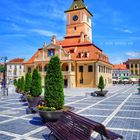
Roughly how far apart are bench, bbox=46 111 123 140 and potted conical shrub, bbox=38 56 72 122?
149 centimetres

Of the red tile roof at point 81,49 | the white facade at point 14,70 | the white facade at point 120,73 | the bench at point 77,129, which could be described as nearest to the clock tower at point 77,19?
the red tile roof at point 81,49

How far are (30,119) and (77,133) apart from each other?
530cm

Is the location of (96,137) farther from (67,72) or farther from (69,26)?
(69,26)

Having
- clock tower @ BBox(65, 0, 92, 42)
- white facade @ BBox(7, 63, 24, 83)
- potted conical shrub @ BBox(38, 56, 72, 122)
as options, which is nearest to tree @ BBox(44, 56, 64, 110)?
potted conical shrub @ BBox(38, 56, 72, 122)

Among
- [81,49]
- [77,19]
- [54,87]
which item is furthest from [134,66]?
[54,87]

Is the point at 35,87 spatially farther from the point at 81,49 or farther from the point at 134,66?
the point at 134,66

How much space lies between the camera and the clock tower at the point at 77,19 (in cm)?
5750

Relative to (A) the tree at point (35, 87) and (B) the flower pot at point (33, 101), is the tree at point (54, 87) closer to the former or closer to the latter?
(B) the flower pot at point (33, 101)

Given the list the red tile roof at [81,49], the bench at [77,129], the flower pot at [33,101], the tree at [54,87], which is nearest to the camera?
the bench at [77,129]

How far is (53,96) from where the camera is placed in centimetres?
984

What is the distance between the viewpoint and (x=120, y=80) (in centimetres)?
8662

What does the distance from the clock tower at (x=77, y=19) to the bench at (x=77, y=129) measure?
5045 cm

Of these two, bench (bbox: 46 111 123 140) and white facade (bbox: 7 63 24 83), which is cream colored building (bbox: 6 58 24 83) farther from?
bench (bbox: 46 111 123 140)

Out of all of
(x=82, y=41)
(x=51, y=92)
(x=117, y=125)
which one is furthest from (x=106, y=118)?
(x=82, y=41)
